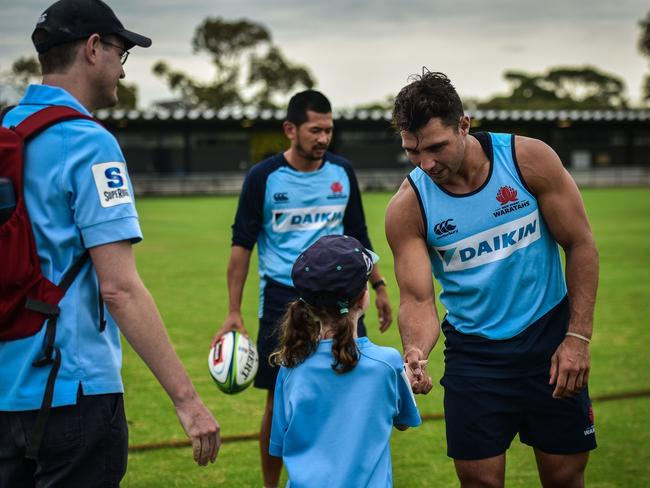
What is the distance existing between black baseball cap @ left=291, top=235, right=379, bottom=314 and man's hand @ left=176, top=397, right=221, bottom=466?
0.61m

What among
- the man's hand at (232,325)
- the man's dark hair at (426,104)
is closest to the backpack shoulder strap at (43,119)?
the man's dark hair at (426,104)

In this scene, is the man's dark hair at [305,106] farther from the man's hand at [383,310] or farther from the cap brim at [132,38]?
the cap brim at [132,38]

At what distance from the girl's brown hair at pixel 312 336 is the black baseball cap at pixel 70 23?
4.06 ft

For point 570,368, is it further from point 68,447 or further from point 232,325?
point 232,325

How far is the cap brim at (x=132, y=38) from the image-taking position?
3031 mm

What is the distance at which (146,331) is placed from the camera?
2.83m

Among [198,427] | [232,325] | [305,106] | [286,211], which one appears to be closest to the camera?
[198,427]

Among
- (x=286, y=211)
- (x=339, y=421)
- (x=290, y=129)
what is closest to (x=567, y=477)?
(x=339, y=421)

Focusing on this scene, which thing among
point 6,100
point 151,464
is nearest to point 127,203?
point 151,464

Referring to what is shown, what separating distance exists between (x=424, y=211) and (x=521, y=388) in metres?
0.95

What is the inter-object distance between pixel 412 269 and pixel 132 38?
1.72 metres

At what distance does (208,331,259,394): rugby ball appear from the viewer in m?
5.04

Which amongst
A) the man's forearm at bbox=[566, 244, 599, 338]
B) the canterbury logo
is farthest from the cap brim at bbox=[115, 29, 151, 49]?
the man's forearm at bbox=[566, 244, 599, 338]

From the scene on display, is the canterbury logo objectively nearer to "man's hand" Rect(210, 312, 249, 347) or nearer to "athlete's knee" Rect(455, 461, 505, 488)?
"athlete's knee" Rect(455, 461, 505, 488)
